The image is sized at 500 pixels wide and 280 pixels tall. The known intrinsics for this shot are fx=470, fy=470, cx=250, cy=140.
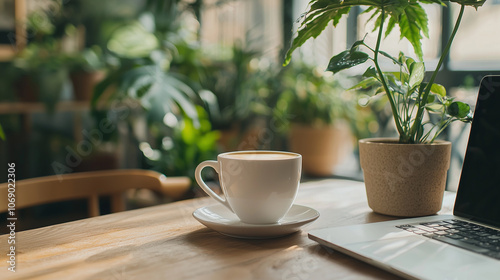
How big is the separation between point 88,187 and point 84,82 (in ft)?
5.04

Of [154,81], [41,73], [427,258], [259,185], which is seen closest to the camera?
[427,258]

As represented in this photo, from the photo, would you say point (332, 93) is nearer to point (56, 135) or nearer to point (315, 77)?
point (315, 77)

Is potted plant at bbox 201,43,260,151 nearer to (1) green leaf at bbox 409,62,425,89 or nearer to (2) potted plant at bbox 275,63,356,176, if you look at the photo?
(2) potted plant at bbox 275,63,356,176

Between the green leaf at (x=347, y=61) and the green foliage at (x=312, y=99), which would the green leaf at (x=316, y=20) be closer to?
the green leaf at (x=347, y=61)

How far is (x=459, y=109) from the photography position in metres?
0.72

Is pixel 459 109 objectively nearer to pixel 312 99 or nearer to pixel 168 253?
pixel 168 253

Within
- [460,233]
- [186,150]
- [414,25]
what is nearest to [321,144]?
[186,150]

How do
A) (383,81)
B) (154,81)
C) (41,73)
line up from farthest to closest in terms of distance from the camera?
(41,73) → (154,81) → (383,81)

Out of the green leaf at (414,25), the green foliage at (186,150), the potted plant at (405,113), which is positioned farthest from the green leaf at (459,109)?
the green foliage at (186,150)

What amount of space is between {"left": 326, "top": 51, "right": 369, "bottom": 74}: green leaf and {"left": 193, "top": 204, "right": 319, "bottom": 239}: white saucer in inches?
8.6

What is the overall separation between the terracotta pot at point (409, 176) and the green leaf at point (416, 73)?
3.9 inches

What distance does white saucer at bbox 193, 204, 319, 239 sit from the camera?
0.62 metres

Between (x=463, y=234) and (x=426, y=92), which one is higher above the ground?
(x=426, y=92)

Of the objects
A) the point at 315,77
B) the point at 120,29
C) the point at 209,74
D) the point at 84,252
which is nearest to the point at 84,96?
the point at 120,29
